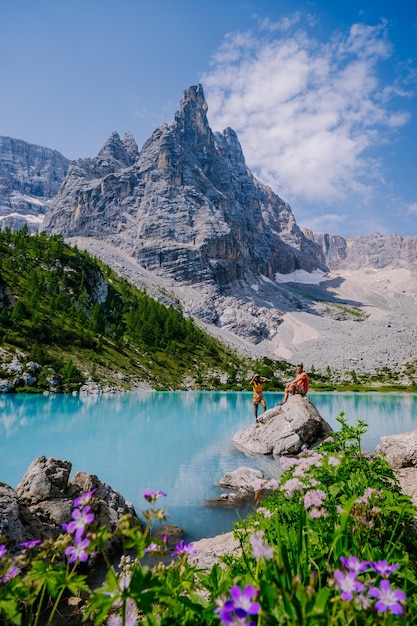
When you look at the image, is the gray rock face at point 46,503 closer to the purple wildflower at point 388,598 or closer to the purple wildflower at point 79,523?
the purple wildflower at point 79,523

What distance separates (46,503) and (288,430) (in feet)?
51.3

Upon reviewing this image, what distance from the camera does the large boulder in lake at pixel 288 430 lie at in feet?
70.9

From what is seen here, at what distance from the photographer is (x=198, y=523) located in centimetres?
1212

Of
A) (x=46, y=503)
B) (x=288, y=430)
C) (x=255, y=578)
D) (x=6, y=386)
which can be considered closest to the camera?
(x=255, y=578)

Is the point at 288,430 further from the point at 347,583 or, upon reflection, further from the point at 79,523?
the point at 347,583

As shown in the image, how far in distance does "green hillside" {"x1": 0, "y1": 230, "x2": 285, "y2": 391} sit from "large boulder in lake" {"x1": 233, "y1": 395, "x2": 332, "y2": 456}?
50.7 m

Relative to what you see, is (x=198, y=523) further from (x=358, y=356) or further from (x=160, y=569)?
(x=358, y=356)

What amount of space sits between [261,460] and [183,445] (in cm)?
671

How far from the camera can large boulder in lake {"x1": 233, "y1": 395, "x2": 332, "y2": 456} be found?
21625mm

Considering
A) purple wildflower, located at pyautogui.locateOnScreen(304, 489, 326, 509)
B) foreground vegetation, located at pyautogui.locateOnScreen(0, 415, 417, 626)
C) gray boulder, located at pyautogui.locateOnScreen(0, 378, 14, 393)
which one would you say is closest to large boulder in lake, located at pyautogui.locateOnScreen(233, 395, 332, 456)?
foreground vegetation, located at pyautogui.locateOnScreen(0, 415, 417, 626)

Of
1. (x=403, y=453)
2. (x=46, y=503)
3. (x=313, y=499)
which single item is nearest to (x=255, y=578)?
(x=313, y=499)

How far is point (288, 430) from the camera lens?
2223cm

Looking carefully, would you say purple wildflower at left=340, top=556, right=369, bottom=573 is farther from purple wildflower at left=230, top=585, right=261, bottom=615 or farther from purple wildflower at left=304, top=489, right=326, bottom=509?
purple wildflower at left=304, top=489, right=326, bottom=509

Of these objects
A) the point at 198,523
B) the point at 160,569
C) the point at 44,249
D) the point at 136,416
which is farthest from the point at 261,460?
the point at 44,249
